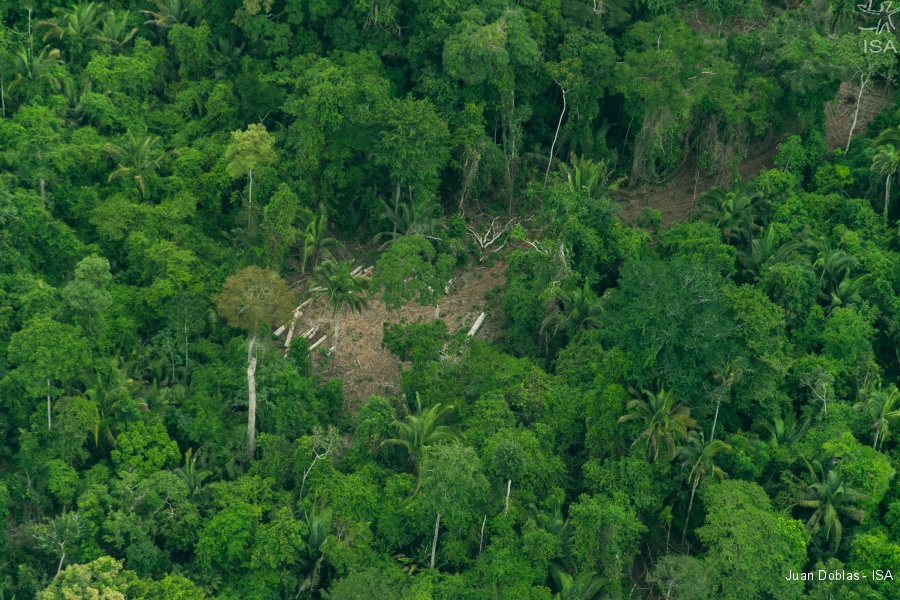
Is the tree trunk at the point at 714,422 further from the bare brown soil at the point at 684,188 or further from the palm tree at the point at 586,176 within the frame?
the bare brown soil at the point at 684,188

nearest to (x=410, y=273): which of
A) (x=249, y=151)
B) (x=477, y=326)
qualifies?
(x=477, y=326)

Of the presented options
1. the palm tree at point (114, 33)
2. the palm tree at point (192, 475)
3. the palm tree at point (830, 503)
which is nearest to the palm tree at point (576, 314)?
the palm tree at point (830, 503)

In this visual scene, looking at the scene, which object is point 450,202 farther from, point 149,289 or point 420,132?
point 149,289

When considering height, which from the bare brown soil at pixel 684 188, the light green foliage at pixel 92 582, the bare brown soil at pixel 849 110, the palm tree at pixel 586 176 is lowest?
the light green foliage at pixel 92 582

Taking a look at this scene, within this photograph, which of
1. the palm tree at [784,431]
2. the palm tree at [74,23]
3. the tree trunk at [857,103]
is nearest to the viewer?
the palm tree at [784,431]

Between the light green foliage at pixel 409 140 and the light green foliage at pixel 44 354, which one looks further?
the light green foliage at pixel 409 140

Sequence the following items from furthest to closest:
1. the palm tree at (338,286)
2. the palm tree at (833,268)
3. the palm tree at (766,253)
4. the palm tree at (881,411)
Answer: the palm tree at (766,253)
the palm tree at (833,268)
the palm tree at (338,286)
the palm tree at (881,411)

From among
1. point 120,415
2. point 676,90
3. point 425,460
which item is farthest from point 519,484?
point 676,90
